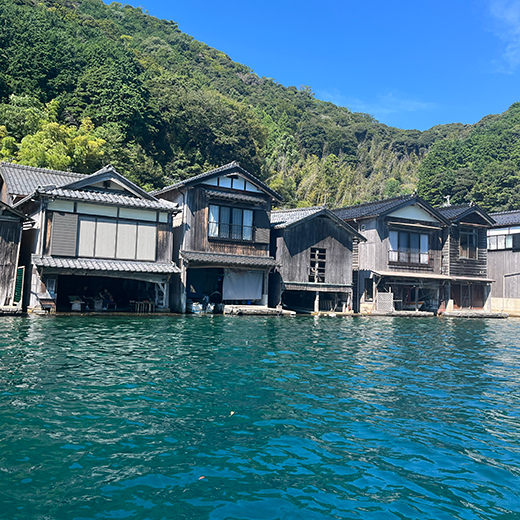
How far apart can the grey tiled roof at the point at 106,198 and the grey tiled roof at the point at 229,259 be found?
10.6 feet

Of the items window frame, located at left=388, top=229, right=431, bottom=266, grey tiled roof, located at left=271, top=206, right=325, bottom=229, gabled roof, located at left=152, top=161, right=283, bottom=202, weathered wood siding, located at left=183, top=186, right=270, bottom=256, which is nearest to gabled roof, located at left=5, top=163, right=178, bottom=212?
weathered wood siding, located at left=183, top=186, right=270, bottom=256

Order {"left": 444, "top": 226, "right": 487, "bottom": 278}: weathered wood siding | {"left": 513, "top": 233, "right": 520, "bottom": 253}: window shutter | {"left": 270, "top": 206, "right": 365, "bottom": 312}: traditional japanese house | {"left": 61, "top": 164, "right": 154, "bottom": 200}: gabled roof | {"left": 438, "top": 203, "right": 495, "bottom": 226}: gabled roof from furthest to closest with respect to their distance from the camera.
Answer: {"left": 513, "top": 233, "right": 520, "bottom": 253}: window shutter → {"left": 444, "top": 226, "right": 487, "bottom": 278}: weathered wood siding → {"left": 438, "top": 203, "right": 495, "bottom": 226}: gabled roof → {"left": 270, "top": 206, "right": 365, "bottom": 312}: traditional japanese house → {"left": 61, "top": 164, "right": 154, "bottom": 200}: gabled roof

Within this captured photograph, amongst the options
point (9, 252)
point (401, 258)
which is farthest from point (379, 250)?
point (9, 252)

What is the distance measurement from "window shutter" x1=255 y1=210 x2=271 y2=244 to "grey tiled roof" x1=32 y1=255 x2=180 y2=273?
Answer: 6807 mm

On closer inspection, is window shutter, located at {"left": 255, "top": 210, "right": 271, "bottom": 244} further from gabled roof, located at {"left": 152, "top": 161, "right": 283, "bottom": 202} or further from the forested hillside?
the forested hillside

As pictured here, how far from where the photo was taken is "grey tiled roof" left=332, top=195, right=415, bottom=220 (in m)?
39.0

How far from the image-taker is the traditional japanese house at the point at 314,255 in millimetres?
35094

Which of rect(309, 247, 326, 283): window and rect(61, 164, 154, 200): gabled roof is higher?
rect(61, 164, 154, 200): gabled roof

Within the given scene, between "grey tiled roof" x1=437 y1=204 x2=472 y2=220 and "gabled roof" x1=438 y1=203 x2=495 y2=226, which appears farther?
"grey tiled roof" x1=437 y1=204 x2=472 y2=220

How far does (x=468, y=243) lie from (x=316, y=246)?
16146mm

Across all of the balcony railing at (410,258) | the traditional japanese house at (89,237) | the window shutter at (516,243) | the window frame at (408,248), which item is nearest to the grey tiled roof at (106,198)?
the traditional japanese house at (89,237)

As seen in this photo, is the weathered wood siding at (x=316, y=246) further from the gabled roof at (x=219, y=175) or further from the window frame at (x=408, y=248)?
the window frame at (x=408, y=248)

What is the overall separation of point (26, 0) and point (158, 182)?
40.1m

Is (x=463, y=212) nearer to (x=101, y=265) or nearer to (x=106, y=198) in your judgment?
(x=106, y=198)
